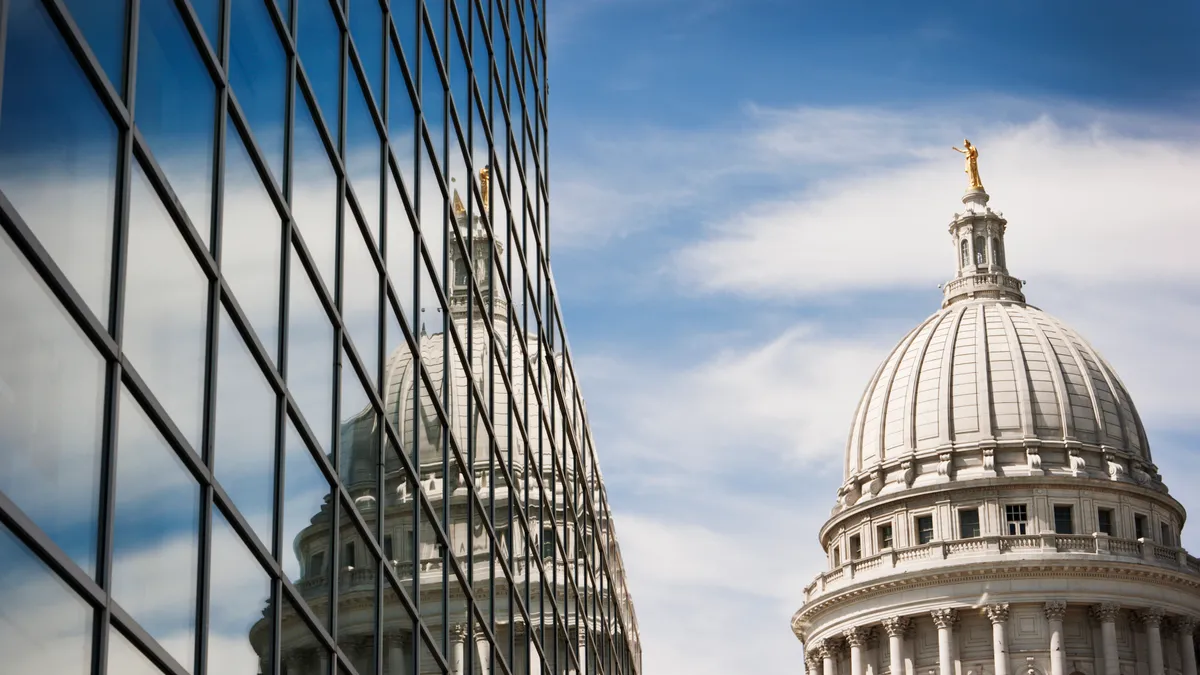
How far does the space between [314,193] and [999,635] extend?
96824 millimetres

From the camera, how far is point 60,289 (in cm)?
1316

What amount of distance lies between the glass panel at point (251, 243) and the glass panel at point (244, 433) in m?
0.42

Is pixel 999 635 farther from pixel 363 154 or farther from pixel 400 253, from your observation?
pixel 363 154

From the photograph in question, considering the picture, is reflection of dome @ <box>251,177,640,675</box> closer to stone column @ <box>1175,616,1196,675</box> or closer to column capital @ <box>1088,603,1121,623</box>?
column capital @ <box>1088,603,1121,623</box>

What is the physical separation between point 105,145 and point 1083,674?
105 meters

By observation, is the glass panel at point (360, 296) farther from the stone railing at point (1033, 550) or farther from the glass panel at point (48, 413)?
the stone railing at point (1033, 550)

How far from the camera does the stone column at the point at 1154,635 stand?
112m

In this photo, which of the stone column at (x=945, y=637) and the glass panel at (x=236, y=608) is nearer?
the glass panel at (x=236, y=608)

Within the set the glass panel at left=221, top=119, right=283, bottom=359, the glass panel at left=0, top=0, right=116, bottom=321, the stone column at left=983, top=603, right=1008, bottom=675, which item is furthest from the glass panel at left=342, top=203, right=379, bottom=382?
the stone column at left=983, top=603, right=1008, bottom=675

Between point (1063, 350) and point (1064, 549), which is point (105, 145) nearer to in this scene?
point (1064, 549)

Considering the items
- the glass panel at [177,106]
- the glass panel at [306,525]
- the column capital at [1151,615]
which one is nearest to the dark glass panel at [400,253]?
the glass panel at [306,525]

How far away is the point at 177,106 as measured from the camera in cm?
1574

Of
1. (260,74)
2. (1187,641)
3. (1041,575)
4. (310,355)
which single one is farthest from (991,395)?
(260,74)

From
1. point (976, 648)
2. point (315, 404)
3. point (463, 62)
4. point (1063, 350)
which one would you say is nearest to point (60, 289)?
point (315, 404)
